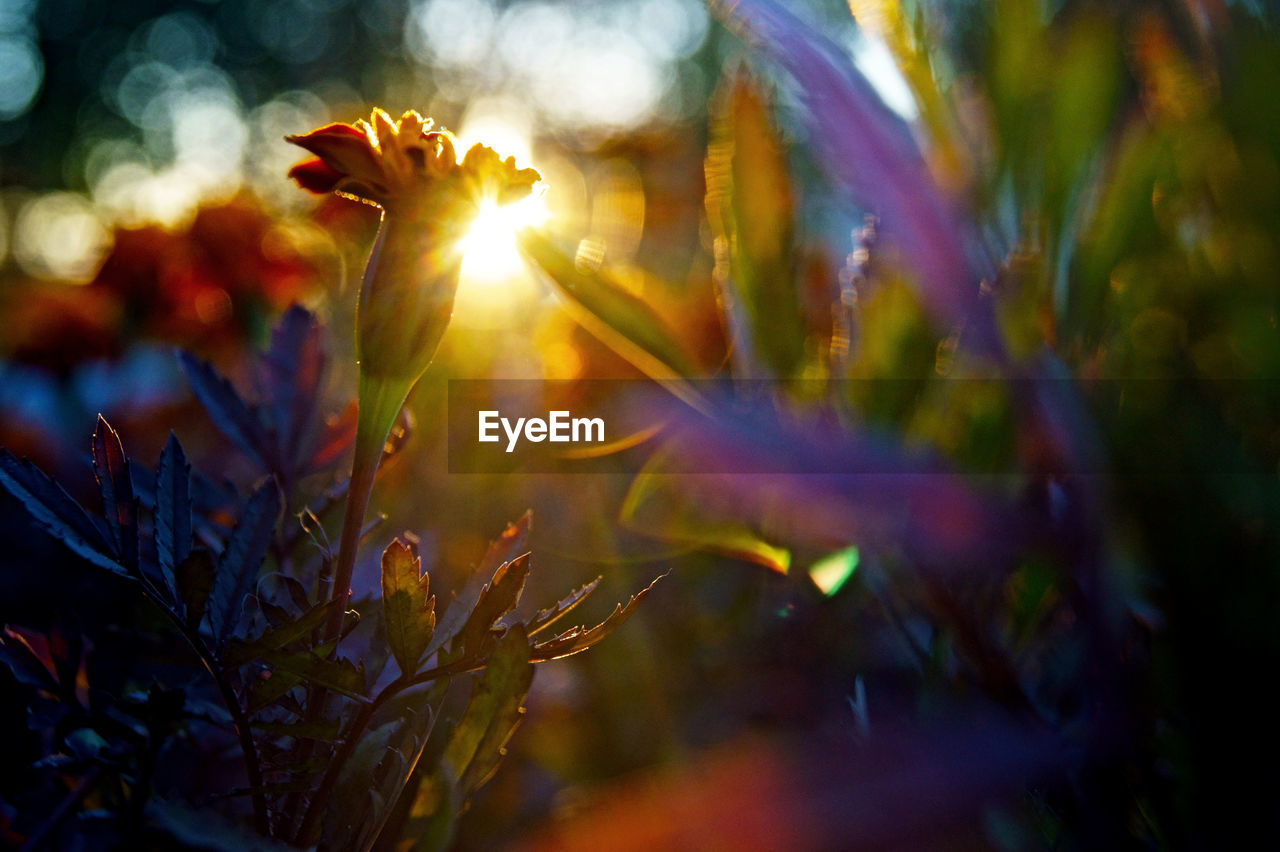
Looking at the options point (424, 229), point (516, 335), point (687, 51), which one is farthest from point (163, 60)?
point (424, 229)

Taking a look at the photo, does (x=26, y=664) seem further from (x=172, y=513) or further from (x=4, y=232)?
(x=4, y=232)

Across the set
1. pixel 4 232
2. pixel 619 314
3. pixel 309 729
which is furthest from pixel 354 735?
pixel 4 232

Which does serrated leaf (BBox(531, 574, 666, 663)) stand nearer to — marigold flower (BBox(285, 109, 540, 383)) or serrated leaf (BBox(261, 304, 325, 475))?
marigold flower (BBox(285, 109, 540, 383))

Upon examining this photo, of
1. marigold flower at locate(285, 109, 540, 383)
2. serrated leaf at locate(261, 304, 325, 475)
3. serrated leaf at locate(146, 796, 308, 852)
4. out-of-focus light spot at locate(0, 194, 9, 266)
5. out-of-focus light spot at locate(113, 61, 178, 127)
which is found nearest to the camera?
serrated leaf at locate(146, 796, 308, 852)

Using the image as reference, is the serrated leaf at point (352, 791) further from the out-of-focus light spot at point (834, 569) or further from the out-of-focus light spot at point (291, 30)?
the out-of-focus light spot at point (291, 30)

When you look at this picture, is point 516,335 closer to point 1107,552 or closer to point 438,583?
point 438,583

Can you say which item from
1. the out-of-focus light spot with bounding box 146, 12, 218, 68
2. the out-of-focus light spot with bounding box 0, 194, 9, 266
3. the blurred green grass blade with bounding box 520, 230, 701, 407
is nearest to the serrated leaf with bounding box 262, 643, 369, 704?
the blurred green grass blade with bounding box 520, 230, 701, 407

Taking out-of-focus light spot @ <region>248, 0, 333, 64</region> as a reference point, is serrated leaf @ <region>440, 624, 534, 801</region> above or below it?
below

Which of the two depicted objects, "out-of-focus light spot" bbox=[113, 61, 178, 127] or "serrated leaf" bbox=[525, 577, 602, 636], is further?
"out-of-focus light spot" bbox=[113, 61, 178, 127]
